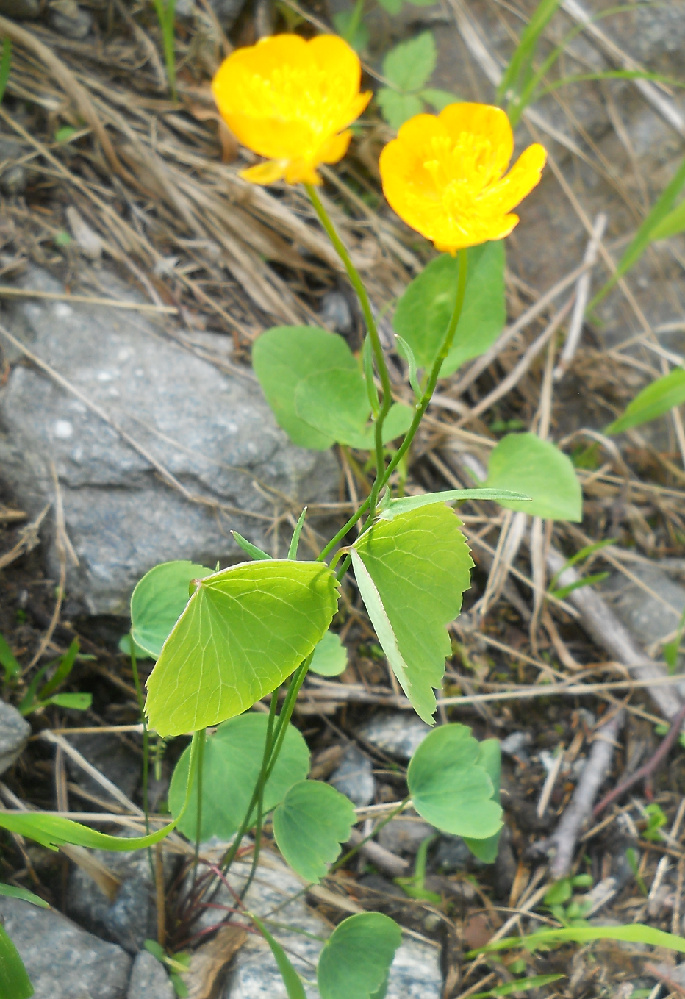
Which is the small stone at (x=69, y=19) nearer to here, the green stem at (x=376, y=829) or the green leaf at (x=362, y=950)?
the green stem at (x=376, y=829)

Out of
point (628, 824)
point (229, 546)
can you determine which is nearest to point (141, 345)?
point (229, 546)

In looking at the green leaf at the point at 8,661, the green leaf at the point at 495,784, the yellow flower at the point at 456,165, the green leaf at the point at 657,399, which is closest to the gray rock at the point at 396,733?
the green leaf at the point at 495,784

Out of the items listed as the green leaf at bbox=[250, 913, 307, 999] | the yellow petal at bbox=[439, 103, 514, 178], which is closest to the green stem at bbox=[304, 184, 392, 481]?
the yellow petal at bbox=[439, 103, 514, 178]

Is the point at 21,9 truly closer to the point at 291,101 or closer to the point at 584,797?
the point at 291,101

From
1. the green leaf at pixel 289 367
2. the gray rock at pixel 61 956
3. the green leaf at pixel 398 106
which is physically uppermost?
the green leaf at pixel 398 106

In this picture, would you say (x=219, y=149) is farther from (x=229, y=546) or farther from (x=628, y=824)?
(x=628, y=824)

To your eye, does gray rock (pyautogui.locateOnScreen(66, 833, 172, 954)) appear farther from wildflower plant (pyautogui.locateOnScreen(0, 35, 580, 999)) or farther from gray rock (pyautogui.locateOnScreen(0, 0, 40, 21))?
gray rock (pyautogui.locateOnScreen(0, 0, 40, 21))

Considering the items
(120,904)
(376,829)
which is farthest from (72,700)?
(376,829)
